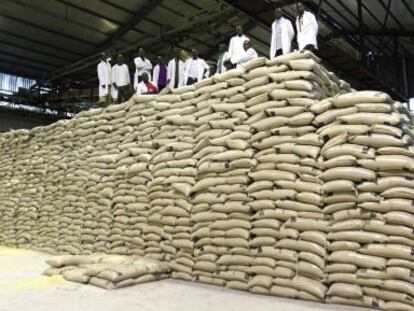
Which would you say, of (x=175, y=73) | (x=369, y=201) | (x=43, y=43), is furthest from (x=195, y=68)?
(x=43, y=43)

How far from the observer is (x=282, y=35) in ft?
20.9

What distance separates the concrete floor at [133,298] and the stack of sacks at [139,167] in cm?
103

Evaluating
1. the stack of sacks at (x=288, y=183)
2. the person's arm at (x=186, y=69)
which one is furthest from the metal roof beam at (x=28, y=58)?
A: the stack of sacks at (x=288, y=183)

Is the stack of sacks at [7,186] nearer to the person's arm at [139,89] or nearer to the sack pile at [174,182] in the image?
the person's arm at [139,89]

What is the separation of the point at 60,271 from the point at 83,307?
1577 mm

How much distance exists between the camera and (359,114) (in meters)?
3.89

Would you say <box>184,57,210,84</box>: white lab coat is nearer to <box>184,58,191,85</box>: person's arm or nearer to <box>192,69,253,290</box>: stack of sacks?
<box>184,58,191,85</box>: person's arm

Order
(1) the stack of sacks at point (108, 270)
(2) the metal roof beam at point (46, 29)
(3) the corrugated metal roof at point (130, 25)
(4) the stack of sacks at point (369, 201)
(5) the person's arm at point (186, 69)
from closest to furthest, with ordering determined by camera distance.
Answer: (4) the stack of sacks at point (369, 201), (1) the stack of sacks at point (108, 270), (5) the person's arm at point (186, 69), (3) the corrugated metal roof at point (130, 25), (2) the metal roof beam at point (46, 29)

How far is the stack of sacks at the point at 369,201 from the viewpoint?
3.51 metres

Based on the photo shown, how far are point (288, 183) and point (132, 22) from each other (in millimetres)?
9100

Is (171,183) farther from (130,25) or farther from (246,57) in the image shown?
(130,25)

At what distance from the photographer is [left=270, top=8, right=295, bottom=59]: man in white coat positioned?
20.7ft

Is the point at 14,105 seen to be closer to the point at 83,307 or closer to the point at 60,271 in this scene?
the point at 60,271

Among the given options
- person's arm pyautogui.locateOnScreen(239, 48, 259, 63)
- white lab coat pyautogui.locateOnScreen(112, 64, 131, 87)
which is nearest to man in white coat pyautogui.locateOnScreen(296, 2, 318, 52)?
person's arm pyautogui.locateOnScreen(239, 48, 259, 63)
